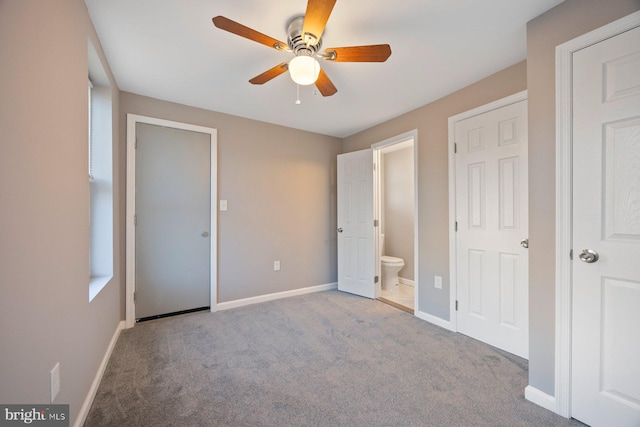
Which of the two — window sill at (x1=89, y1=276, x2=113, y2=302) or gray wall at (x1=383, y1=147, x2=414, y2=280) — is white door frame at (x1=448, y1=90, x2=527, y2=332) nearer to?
gray wall at (x1=383, y1=147, x2=414, y2=280)

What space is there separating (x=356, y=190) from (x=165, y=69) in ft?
8.36

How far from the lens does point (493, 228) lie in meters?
2.35

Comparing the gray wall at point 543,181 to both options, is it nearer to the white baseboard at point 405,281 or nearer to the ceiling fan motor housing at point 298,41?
the ceiling fan motor housing at point 298,41

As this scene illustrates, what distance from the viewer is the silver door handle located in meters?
1.42

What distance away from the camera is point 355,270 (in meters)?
3.84

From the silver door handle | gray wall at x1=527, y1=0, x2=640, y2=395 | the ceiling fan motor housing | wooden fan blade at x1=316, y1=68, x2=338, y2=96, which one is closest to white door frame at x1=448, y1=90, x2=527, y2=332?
gray wall at x1=527, y1=0, x2=640, y2=395

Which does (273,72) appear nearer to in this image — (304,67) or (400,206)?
(304,67)

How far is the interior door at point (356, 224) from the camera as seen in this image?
12.0 feet

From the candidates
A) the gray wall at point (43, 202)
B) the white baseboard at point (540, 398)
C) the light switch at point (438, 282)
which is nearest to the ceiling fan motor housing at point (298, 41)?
the gray wall at point (43, 202)

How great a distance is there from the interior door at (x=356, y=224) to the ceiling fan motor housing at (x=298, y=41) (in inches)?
80.3

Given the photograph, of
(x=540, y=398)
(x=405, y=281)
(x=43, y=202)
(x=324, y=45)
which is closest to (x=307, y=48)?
(x=324, y=45)

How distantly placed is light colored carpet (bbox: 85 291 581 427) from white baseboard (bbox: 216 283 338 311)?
381 mm

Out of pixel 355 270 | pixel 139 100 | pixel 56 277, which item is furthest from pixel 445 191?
pixel 139 100

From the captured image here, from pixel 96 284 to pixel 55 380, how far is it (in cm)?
102
